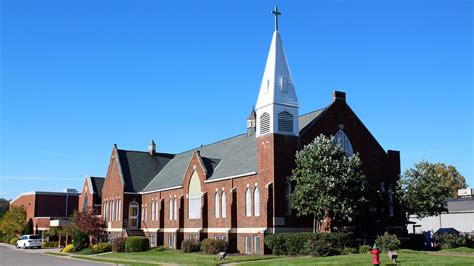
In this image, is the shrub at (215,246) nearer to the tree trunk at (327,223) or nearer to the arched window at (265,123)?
the tree trunk at (327,223)

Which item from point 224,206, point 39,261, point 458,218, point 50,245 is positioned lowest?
point 50,245

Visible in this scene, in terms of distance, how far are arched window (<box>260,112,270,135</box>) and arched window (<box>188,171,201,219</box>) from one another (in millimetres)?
11749

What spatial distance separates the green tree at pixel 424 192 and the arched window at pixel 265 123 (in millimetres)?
12662

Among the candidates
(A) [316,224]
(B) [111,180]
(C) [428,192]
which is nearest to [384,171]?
(C) [428,192]

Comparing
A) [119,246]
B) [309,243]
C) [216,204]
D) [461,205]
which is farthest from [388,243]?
[461,205]

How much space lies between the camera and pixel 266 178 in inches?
1647

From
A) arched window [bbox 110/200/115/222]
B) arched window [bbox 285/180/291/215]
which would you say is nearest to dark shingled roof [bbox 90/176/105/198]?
arched window [bbox 110/200/115/222]

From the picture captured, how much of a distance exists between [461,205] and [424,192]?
90.3 ft

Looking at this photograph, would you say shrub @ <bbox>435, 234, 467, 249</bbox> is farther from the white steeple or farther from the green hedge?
the white steeple

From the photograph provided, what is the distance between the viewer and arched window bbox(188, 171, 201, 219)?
5217 centimetres

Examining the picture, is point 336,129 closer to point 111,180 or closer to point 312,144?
point 312,144

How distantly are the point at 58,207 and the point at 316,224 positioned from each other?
6604cm

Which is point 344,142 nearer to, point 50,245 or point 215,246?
point 215,246

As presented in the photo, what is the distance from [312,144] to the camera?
135ft
